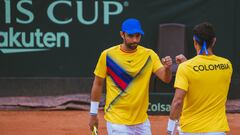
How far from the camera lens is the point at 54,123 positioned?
372 inches

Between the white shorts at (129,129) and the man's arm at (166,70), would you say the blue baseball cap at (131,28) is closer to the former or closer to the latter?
the man's arm at (166,70)

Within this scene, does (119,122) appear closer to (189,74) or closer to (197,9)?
(189,74)

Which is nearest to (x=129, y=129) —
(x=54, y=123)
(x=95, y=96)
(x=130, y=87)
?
(x=130, y=87)

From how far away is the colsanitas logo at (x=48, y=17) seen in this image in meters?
11.0

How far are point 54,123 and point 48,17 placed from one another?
2.43 m

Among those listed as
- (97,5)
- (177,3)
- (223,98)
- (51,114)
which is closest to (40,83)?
(51,114)

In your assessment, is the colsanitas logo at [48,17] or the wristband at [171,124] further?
the colsanitas logo at [48,17]

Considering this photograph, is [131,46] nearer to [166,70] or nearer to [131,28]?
[131,28]

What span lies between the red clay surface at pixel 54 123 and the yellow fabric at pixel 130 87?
11.0ft

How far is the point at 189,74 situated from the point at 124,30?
1005mm

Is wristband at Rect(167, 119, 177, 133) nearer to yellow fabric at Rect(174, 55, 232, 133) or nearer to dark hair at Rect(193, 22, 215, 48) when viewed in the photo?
yellow fabric at Rect(174, 55, 232, 133)

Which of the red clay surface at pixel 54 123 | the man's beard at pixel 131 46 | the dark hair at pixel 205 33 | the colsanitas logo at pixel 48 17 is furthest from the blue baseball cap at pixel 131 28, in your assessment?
the colsanitas logo at pixel 48 17

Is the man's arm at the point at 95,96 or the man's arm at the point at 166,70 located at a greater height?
the man's arm at the point at 166,70

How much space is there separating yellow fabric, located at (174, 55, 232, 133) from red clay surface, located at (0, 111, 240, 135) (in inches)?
163
